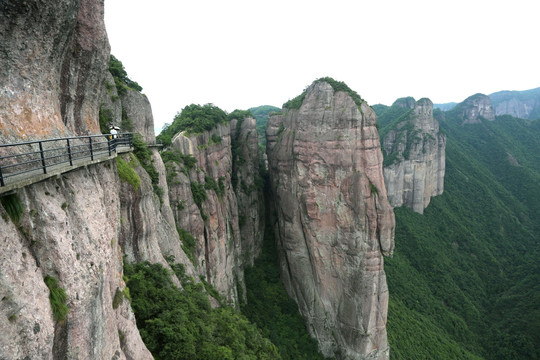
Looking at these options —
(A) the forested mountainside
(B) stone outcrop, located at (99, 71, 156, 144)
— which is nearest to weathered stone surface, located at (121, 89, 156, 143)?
(B) stone outcrop, located at (99, 71, 156, 144)

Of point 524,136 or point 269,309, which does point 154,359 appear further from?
point 524,136

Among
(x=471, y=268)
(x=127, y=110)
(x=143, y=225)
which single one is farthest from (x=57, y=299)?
(x=471, y=268)

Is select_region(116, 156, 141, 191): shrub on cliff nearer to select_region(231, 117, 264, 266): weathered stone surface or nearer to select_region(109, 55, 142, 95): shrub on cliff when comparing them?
select_region(109, 55, 142, 95): shrub on cliff

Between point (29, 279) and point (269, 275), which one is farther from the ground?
point (29, 279)

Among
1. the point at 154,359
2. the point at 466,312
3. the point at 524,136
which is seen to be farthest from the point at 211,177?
the point at 524,136

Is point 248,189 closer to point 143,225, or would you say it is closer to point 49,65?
point 143,225

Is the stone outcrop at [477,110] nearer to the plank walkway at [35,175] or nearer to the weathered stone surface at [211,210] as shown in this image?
the weathered stone surface at [211,210]

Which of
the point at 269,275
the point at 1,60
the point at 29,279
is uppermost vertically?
the point at 1,60
